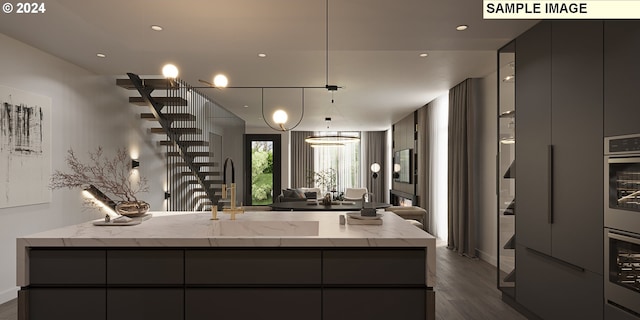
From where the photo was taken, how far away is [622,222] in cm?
218

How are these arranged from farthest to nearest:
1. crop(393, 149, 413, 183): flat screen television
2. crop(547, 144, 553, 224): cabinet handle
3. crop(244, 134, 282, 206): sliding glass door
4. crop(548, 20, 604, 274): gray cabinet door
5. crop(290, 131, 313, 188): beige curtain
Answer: crop(290, 131, 313, 188): beige curtain
crop(244, 134, 282, 206): sliding glass door
crop(393, 149, 413, 183): flat screen television
crop(547, 144, 553, 224): cabinet handle
crop(548, 20, 604, 274): gray cabinet door

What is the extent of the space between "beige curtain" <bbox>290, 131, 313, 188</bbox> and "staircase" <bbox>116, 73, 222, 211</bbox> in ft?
15.2

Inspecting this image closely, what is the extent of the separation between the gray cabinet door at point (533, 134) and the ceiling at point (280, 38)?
0.77ft

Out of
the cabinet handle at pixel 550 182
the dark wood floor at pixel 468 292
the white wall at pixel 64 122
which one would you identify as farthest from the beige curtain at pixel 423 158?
the white wall at pixel 64 122

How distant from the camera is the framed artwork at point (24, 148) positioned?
3.64 meters

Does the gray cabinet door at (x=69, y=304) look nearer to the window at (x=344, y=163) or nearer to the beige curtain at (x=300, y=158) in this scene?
the beige curtain at (x=300, y=158)

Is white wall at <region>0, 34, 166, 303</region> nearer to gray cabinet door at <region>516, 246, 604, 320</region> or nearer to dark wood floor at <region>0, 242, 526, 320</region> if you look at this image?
dark wood floor at <region>0, 242, 526, 320</region>

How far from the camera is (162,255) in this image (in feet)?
7.04

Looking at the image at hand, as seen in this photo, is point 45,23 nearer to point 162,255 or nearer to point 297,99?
point 162,255

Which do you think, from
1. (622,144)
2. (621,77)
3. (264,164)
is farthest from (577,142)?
(264,164)

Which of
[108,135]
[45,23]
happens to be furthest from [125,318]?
[108,135]

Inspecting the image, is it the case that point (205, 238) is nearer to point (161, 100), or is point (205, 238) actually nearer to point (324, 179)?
point (161, 100)

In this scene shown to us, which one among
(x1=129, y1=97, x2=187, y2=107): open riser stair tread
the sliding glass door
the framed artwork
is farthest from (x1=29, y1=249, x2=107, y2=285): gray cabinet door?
the sliding glass door

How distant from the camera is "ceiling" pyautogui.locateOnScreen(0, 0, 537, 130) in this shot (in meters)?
2.85
